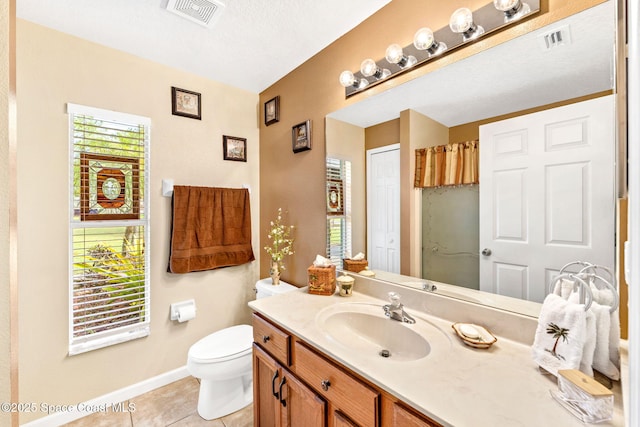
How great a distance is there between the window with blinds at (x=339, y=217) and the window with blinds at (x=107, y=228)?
132 cm

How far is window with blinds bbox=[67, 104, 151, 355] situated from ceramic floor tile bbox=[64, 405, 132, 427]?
43 centimetres

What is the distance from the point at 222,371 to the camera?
1601 mm

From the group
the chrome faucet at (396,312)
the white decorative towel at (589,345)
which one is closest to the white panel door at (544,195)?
the white decorative towel at (589,345)

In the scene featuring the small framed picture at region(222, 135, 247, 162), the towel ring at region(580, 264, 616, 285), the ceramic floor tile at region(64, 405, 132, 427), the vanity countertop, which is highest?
the small framed picture at region(222, 135, 247, 162)

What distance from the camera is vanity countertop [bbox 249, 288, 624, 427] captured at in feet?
2.12

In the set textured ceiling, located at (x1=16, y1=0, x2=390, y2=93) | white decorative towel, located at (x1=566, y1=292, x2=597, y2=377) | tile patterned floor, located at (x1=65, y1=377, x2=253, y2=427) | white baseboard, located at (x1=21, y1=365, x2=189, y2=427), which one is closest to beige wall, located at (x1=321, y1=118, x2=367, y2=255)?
textured ceiling, located at (x1=16, y1=0, x2=390, y2=93)

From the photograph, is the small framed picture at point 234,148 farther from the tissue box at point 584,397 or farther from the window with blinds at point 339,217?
the tissue box at point 584,397

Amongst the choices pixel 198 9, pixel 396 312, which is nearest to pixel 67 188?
pixel 198 9

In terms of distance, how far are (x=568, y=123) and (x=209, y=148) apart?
2.18m

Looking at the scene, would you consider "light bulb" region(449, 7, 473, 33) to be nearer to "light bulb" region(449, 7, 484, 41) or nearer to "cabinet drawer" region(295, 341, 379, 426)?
"light bulb" region(449, 7, 484, 41)

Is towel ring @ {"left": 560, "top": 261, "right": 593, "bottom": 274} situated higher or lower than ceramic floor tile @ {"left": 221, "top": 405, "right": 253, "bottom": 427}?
higher

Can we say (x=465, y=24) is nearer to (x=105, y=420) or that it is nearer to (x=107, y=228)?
(x=107, y=228)

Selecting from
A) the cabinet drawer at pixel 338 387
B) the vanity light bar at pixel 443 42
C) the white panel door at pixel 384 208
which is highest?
the vanity light bar at pixel 443 42

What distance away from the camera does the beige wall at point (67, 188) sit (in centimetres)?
154
